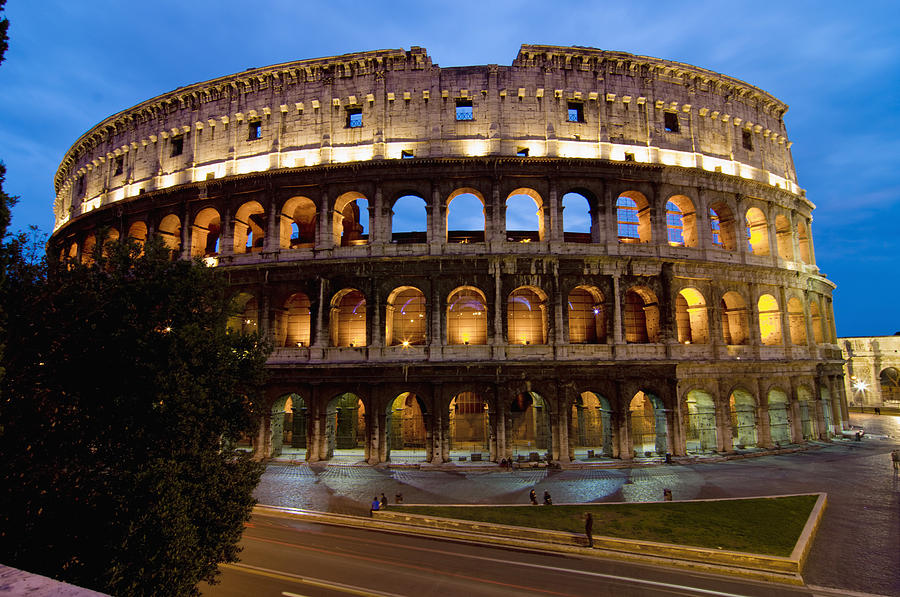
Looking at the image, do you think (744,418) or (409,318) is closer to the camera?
(744,418)

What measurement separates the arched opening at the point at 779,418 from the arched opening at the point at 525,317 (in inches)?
608

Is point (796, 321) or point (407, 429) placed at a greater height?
point (796, 321)

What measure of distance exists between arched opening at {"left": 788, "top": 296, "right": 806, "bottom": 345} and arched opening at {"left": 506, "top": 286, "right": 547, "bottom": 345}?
1757 cm

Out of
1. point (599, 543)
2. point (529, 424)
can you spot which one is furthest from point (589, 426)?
point (599, 543)

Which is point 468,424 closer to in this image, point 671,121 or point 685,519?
point 685,519

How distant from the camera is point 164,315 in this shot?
10289 mm

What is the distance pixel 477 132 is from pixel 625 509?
20.5 meters

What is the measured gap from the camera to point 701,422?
25.9 meters

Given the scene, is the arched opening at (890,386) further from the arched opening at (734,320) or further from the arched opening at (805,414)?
the arched opening at (734,320)

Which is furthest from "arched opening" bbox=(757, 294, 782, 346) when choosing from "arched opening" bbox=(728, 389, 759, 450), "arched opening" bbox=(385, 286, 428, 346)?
"arched opening" bbox=(385, 286, 428, 346)

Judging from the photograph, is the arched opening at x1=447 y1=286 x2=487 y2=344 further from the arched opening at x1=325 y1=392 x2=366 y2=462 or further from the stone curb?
the stone curb

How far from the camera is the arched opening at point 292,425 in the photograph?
2508 cm

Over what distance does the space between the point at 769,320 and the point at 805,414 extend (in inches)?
268

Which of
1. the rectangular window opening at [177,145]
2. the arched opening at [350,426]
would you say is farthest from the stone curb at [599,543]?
the rectangular window opening at [177,145]
